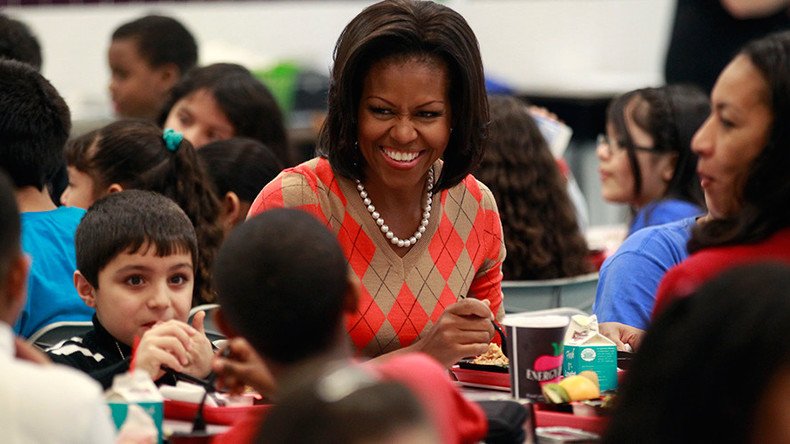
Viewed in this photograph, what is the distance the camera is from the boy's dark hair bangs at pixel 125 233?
2.81 meters

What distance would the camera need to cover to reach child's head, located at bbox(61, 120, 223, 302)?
3.64 metres

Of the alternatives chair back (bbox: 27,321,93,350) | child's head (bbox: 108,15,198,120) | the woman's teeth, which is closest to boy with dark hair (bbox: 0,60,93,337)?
chair back (bbox: 27,321,93,350)

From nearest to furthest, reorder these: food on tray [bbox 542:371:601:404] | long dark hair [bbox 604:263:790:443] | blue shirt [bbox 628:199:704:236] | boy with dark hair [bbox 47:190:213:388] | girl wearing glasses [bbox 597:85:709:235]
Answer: long dark hair [bbox 604:263:790:443], food on tray [bbox 542:371:601:404], boy with dark hair [bbox 47:190:213:388], blue shirt [bbox 628:199:704:236], girl wearing glasses [bbox 597:85:709:235]

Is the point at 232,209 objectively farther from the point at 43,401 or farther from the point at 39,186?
the point at 43,401

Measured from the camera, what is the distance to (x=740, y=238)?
2113 mm

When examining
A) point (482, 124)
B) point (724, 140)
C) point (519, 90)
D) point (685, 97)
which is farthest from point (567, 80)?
point (724, 140)

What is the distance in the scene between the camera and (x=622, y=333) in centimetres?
283

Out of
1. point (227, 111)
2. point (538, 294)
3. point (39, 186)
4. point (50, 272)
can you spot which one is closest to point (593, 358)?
point (538, 294)

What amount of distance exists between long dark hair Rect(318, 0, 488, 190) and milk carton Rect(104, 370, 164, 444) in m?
0.96

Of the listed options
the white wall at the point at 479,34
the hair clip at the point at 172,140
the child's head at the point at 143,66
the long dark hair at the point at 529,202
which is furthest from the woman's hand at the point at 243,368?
the white wall at the point at 479,34

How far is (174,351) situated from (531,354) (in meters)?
0.66

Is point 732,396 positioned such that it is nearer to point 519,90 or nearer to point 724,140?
point 724,140

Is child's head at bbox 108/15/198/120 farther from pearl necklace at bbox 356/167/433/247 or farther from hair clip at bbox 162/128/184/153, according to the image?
pearl necklace at bbox 356/167/433/247

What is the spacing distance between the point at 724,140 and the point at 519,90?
6.52 m
